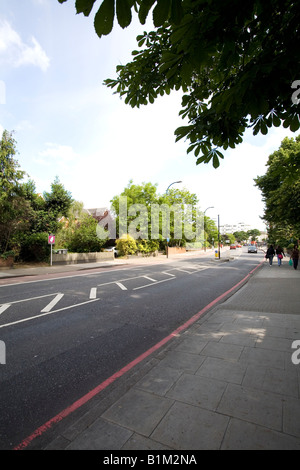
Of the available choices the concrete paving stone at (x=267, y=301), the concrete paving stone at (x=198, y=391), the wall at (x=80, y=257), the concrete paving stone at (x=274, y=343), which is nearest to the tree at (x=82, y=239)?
the wall at (x=80, y=257)

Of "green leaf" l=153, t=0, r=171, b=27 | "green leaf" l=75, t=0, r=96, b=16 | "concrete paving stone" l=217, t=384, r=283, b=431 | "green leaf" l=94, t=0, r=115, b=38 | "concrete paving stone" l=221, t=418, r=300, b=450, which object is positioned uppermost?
"green leaf" l=153, t=0, r=171, b=27

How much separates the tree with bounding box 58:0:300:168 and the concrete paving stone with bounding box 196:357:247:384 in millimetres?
3058

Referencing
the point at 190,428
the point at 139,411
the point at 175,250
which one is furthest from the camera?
the point at 175,250

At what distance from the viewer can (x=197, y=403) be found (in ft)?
8.00

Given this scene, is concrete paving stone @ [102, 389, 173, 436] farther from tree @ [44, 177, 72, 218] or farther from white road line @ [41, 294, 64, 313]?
tree @ [44, 177, 72, 218]

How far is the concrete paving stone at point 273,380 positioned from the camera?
267 centimetres

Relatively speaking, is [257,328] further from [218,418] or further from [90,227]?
[90,227]

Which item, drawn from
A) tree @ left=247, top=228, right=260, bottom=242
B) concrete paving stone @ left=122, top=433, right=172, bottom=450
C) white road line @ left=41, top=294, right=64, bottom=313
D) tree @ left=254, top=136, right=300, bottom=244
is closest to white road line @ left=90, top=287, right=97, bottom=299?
white road line @ left=41, top=294, right=64, bottom=313

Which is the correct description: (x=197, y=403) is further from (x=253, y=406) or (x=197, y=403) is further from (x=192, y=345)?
(x=192, y=345)

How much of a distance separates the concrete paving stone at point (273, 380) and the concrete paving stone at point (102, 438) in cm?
166

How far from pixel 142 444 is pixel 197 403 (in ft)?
2.61

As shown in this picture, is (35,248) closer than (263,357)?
No

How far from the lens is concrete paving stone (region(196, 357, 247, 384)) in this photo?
293 cm

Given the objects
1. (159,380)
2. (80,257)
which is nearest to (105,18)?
(159,380)
